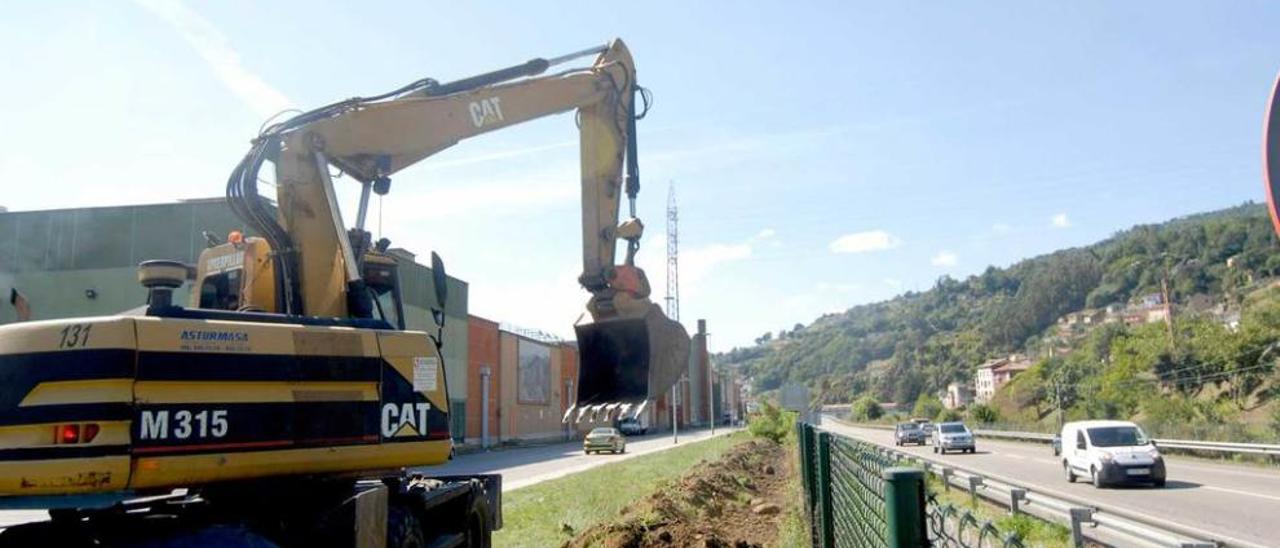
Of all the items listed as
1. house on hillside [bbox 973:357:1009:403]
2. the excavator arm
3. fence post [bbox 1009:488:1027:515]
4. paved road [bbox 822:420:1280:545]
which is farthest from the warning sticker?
house on hillside [bbox 973:357:1009:403]

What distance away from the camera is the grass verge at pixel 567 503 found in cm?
1305

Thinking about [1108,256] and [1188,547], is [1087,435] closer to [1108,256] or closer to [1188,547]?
[1188,547]

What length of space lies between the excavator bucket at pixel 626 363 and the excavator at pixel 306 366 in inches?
0.8

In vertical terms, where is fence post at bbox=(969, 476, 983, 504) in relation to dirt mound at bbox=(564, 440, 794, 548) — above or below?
above

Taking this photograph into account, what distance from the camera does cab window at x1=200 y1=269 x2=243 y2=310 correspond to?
751 centimetres

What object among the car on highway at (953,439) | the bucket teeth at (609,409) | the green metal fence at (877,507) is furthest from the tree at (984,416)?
the bucket teeth at (609,409)

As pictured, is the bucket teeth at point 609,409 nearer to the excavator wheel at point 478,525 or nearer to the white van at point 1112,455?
the excavator wheel at point 478,525

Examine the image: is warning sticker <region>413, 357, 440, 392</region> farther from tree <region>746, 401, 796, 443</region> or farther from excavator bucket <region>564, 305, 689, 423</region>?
tree <region>746, 401, 796, 443</region>

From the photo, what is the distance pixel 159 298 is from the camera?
5988mm

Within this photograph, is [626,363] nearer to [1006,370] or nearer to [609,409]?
[609,409]

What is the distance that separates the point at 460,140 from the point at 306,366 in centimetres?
339

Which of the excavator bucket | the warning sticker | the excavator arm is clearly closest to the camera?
the warning sticker

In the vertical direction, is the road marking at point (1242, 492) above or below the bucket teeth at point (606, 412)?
below

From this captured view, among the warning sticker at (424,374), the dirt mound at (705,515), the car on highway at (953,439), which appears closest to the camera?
the warning sticker at (424,374)
